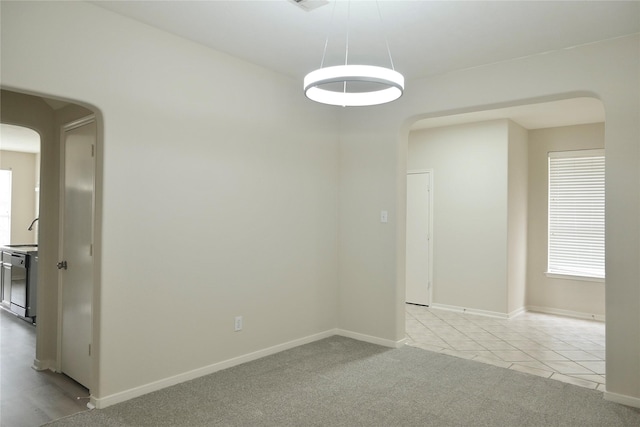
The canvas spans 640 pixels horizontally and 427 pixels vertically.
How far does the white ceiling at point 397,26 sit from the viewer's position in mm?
2811

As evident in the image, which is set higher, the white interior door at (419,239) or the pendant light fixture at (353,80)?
the pendant light fixture at (353,80)

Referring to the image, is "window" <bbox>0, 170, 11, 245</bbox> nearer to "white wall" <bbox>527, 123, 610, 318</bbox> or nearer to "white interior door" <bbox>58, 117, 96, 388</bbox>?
"white interior door" <bbox>58, 117, 96, 388</bbox>

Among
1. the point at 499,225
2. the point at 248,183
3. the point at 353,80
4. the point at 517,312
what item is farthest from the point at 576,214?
the point at 353,80

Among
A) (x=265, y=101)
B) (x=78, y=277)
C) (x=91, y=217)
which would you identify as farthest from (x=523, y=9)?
(x=78, y=277)

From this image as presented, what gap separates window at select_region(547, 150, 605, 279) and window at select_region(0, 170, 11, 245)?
30.2 feet

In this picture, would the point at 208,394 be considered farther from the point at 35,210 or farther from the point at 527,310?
the point at 35,210

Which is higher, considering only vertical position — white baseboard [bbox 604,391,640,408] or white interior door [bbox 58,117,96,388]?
white interior door [bbox 58,117,96,388]

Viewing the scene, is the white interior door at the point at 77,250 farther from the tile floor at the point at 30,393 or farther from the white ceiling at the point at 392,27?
the white ceiling at the point at 392,27

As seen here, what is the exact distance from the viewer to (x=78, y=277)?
3.45 meters

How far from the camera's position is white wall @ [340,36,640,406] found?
313 cm

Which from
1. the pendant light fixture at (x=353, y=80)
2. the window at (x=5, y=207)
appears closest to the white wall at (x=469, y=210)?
the pendant light fixture at (x=353, y=80)

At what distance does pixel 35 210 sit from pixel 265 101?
6.70 metres

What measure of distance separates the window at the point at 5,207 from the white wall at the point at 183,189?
6598 mm

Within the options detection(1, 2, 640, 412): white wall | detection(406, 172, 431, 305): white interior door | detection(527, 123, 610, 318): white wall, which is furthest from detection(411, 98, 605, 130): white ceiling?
detection(1, 2, 640, 412): white wall
